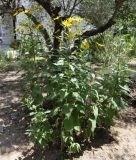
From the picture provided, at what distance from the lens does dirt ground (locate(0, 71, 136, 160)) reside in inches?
166

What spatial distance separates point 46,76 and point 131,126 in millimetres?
1518

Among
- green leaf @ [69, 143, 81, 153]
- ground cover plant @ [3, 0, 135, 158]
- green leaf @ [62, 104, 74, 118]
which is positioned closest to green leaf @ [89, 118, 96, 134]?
ground cover plant @ [3, 0, 135, 158]

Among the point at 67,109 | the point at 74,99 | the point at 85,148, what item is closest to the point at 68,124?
the point at 67,109

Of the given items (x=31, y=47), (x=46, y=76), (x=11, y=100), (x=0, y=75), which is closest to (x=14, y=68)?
(x=0, y=75)

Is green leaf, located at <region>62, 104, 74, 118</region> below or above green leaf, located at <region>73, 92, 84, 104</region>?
below

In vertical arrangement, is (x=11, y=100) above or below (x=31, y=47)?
below

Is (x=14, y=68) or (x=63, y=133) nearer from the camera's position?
(x=63, y=133)

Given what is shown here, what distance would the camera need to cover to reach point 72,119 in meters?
3.84

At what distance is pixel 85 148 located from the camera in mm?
4297

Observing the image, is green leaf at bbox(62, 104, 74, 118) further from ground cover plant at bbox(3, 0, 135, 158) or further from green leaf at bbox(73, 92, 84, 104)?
green leaf at bbox(73, 92, 84, 104)

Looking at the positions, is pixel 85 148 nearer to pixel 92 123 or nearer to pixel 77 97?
pixel 92 123

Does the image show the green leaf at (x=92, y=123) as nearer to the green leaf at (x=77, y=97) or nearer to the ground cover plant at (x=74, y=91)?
the ground cover plant at (x=74, y=91)

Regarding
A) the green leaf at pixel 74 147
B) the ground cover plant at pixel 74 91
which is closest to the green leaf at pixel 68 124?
the ground cover plant at pixel 74 91

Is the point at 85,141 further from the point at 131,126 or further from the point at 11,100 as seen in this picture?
the point at 11,100
